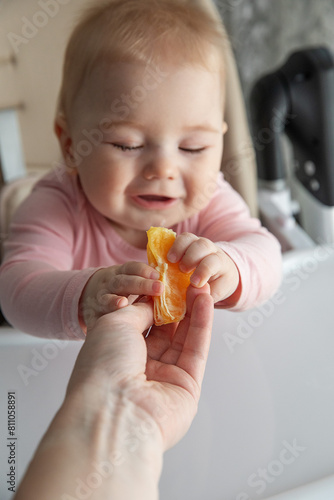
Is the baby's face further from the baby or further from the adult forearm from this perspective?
the adult forearm

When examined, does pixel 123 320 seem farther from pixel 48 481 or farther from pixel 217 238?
pixel 217 238

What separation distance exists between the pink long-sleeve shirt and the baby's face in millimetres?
66

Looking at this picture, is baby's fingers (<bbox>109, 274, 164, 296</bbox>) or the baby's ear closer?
baby's fingers (<bbox>109, 274, 164, 296</bbox>)

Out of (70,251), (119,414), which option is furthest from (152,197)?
(119,414)

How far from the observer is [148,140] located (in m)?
0.72

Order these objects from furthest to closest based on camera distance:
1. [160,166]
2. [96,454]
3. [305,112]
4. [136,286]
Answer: [305,112] < [160,166] < [136,286] < [96,454]

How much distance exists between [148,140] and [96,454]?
1.33ft

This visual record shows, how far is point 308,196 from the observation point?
1.16 meters

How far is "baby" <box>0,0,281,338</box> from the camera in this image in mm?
704

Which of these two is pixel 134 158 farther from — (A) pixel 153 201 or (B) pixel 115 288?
(B) pixel 115 288

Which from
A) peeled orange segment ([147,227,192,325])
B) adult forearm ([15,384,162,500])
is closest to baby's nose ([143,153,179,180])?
peeled orange segment ([147,227,192,325])

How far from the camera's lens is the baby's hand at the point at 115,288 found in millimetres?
573

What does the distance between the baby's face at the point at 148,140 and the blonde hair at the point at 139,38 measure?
0.02 m

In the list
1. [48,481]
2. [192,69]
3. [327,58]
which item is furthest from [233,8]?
[48,481]
